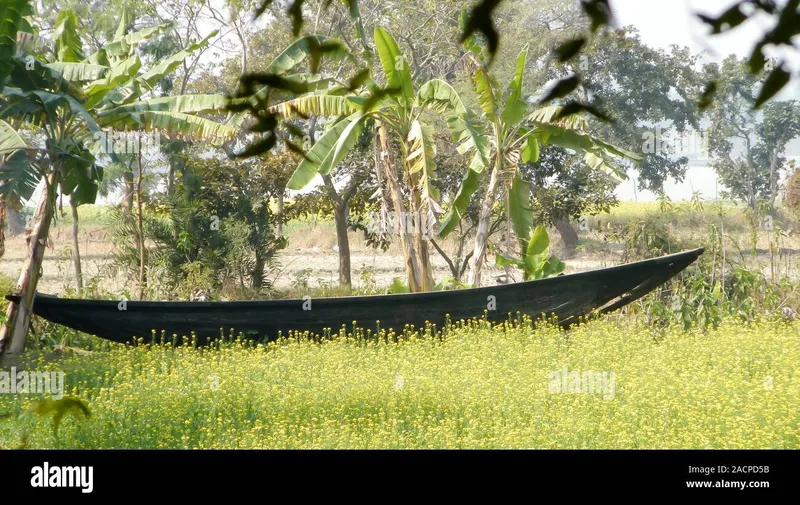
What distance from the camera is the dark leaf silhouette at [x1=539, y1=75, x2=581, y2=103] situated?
0.53 meters

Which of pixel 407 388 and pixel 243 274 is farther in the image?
pixel 243 274

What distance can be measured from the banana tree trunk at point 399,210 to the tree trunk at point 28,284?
106 inches

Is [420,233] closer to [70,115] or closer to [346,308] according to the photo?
[346,308]

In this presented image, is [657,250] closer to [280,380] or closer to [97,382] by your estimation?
[280,380]

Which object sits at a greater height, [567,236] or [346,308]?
[567,236]

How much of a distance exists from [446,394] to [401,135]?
3243 mm

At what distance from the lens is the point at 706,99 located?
1.91 ft

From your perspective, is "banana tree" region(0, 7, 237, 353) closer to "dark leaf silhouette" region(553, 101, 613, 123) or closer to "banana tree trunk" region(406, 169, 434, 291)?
"banana tree trunk" region(406, 169, 434, 291)

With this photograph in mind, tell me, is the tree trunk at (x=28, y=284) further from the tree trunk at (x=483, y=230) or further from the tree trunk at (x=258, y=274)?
the tree trunk at (x=483, y=230)

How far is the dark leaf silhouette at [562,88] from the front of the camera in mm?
528

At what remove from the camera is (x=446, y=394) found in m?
4.71

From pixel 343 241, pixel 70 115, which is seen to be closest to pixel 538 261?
pixel 343 241
